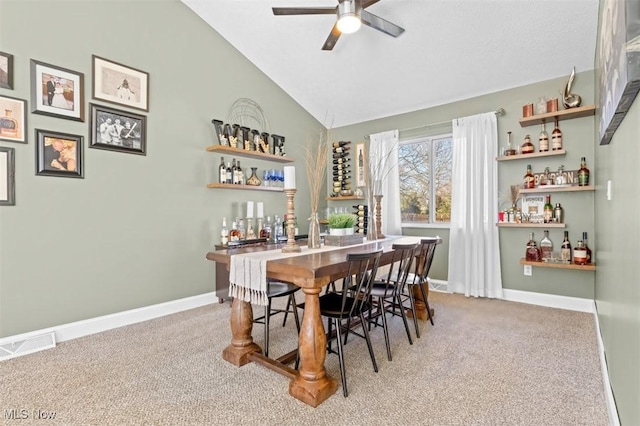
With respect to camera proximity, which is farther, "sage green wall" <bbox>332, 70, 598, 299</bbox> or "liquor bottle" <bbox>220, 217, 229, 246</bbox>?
"liquor bottle" <bbox>220, 217, 229, 246</bbox>

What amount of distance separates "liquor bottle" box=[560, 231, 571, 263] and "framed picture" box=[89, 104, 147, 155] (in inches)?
177

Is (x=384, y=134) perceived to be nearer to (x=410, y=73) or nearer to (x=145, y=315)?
(x=410, y=73)

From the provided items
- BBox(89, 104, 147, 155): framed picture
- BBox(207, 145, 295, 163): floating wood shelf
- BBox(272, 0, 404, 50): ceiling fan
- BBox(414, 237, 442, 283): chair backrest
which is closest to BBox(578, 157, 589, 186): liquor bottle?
BBox(414, 237, 442, 283): chair backrest

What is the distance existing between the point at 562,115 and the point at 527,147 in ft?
1.43

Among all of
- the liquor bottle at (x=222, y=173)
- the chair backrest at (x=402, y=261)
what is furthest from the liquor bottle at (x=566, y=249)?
the liquor bottle at (x=222, y=173)

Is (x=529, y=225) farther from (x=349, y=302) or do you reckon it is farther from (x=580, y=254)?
(x=349, y=302)

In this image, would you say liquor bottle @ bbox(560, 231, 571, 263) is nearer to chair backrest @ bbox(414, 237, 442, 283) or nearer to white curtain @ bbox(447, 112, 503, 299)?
white curtain @ bbox(447, 112, 503, 299)

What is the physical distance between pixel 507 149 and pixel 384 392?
3217mm

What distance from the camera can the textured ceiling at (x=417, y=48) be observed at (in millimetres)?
3004

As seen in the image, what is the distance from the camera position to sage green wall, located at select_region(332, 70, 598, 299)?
3.42 metres

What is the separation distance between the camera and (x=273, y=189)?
438 cm

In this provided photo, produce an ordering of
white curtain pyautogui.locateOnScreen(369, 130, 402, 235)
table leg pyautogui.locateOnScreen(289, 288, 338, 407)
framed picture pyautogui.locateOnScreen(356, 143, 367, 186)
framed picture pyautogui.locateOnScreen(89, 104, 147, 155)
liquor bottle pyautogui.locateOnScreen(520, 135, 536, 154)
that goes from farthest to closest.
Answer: framed picture pyautogui.locateOnScreen(356, 143, 367, 186) → white curtain pyautogui.locateOnScreen(369, 130, 402, 235) → liquor bottle pyautogui.locateOnScreen(520, 135, 536, 154) → framed picture pyautogui.locateOnScreen(89, 104, 147, 155) → table leg pyautogui.locateOnScreen(289, 288, 338, 407)

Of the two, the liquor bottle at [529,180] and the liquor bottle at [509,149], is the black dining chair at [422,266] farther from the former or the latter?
the liquor bottle at [509,149]

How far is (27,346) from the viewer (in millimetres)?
2523
